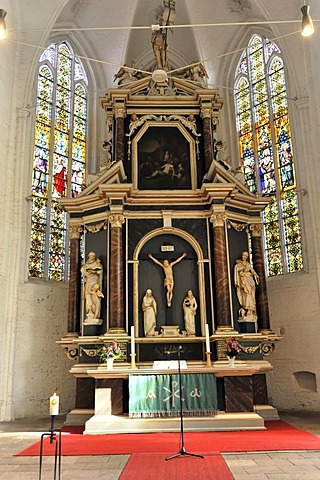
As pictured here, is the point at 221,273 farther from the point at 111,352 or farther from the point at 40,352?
the point at 40,352

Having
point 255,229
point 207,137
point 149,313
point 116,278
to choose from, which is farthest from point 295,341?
point 207,137

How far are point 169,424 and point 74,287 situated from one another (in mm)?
4697

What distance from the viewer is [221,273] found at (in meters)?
11.8

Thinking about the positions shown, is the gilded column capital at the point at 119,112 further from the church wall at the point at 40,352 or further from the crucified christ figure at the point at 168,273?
the church wall at the point at 40,352

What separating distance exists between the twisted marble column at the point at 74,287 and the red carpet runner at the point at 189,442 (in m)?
3.50

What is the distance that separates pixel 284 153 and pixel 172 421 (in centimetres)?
941

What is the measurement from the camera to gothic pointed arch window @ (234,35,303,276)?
14469mm

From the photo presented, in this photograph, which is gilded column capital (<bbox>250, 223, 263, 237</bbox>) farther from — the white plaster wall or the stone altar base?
the white plaster wall

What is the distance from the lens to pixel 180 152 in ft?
44.2

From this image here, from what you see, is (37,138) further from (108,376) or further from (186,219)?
(108,376)

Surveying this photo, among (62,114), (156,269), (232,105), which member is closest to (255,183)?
(232,105)

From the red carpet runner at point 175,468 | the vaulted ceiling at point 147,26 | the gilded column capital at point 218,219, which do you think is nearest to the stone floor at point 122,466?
the red carpet runner at point 175,468

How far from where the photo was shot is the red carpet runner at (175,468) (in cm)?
566

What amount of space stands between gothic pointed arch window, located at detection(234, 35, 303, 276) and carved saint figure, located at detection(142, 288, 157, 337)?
4599 mm
